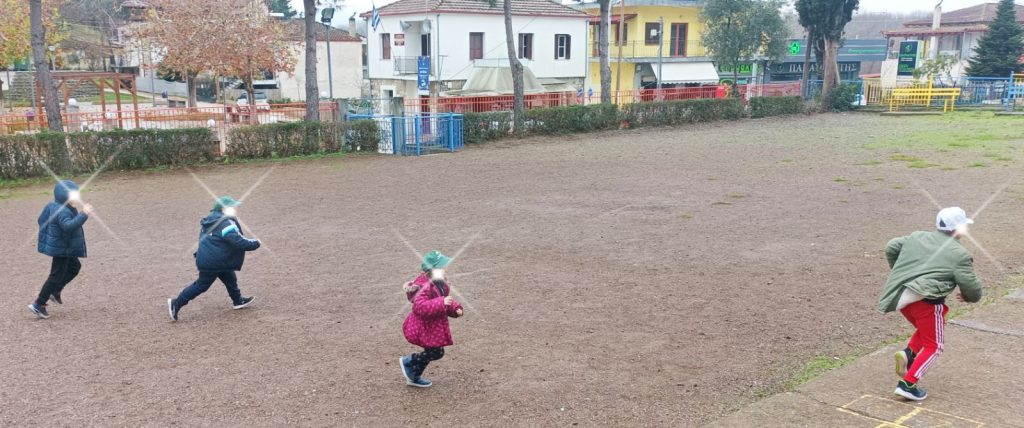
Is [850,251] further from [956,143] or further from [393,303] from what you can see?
[956,143]

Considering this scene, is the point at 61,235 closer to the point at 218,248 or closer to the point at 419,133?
the point at 218,248

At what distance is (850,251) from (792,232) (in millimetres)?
1191

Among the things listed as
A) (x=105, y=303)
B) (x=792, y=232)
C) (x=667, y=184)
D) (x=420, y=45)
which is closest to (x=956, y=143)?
(x=667, y=184)

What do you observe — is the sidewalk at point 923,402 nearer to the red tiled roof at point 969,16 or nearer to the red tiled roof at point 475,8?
the red tiled roof at point 475,8

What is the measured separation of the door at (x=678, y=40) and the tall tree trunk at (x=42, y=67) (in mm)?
37633

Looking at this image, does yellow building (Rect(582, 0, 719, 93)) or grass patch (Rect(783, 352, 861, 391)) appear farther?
yellow building (Rect(582, 0, 719, 93))

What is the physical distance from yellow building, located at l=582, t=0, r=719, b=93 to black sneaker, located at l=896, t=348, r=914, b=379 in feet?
140

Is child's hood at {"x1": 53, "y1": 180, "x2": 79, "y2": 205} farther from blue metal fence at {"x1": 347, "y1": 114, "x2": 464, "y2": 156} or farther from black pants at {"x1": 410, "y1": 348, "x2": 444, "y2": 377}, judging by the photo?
blue metal fence at {"x1": 347, "y1": 114, "x2": 464, "y2": 156}

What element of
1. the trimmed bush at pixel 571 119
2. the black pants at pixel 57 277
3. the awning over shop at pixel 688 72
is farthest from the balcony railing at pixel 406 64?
the black pants at pixel 57 277

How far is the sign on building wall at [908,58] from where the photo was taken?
3869 centimetres

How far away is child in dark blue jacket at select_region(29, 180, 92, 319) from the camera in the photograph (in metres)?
7.18

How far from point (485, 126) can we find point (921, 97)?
22661 millimetres

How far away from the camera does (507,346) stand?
6.45 m

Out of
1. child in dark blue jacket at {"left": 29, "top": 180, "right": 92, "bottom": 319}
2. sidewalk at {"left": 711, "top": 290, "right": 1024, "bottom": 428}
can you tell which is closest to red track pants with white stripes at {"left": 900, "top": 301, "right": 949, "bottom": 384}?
sidewalk at {"left": 711, "top": 290, "right": 1024, "bottom": 428}
